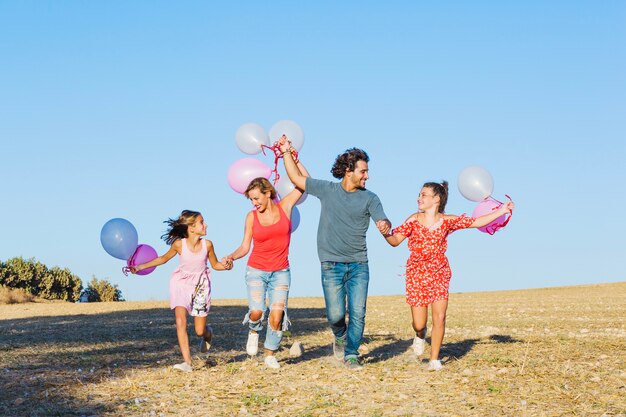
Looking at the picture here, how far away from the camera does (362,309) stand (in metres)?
10.7

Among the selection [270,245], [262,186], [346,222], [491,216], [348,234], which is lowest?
[270,245]

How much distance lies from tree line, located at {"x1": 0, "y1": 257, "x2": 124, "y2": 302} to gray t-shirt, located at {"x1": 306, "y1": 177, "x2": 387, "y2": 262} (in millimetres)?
33328

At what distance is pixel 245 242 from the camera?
430 inches

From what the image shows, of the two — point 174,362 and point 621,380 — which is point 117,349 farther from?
point 621,380

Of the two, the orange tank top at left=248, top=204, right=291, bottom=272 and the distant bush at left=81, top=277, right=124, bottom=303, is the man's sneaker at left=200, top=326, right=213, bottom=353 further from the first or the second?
the distant bush at left=81, top=277, right=124, bottom=303

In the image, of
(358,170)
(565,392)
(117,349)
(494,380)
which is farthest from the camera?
(117,349)

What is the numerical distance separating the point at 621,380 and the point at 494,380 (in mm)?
1601

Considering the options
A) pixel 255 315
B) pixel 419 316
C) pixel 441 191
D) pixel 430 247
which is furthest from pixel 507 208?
pixel 255 315

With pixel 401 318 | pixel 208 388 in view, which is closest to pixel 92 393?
pixel 208 388

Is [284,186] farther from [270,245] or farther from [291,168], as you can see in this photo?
[270,245]

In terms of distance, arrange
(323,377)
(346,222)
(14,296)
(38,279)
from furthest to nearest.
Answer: (38,279)
(14,296)
(346,222)
(323,377)

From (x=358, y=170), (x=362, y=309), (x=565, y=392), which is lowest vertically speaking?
(x=565, y=392)

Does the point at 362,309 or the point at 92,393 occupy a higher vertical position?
the point at 362,309

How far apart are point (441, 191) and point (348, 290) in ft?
6.33
